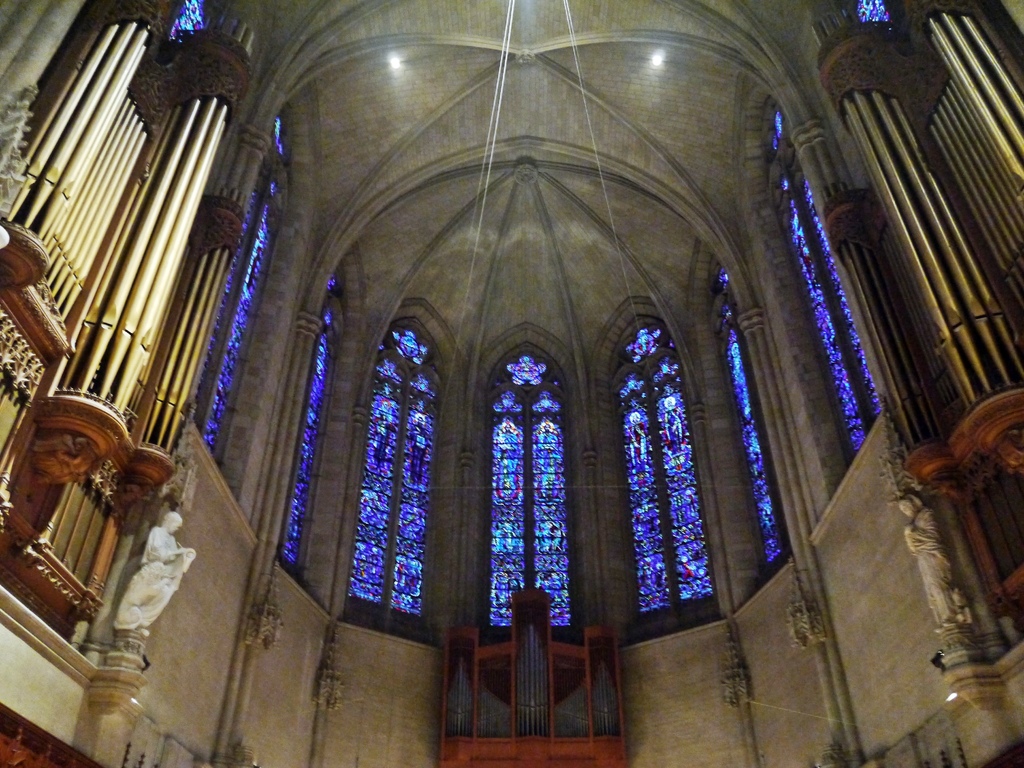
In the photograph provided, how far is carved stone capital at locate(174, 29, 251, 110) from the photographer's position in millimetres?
12297

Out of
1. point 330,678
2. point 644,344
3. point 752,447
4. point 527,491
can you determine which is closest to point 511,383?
point 527,491

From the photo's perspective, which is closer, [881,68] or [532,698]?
[881,68]

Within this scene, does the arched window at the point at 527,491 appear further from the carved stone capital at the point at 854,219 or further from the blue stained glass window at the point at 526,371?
the carved stone capital at the point at 854,219

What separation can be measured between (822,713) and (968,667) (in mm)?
4953

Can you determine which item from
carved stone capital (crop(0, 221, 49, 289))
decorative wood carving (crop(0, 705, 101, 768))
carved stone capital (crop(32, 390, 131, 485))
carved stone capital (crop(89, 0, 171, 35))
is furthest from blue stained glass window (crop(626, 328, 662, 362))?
carved stone capital (crop(0, 221, 49, 289))

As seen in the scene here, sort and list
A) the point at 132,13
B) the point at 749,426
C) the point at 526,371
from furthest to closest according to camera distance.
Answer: the point at 526,371, the point at 749,426, the point at 132,13

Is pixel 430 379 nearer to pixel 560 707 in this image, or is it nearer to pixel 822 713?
pixel 560 707

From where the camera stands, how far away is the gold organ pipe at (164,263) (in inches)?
367

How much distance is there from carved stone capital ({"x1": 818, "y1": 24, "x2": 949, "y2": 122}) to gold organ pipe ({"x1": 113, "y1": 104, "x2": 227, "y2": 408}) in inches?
320

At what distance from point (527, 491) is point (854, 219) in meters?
10.4

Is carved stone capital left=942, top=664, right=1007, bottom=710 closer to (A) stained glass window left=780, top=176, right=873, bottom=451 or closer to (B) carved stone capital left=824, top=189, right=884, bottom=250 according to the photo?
(A) stained glass window left=780, top=176, right=873, bottom=451

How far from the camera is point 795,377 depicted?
15.3m

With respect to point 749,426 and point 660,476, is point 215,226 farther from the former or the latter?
point 660,476

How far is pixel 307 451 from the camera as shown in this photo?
18.5 meters
